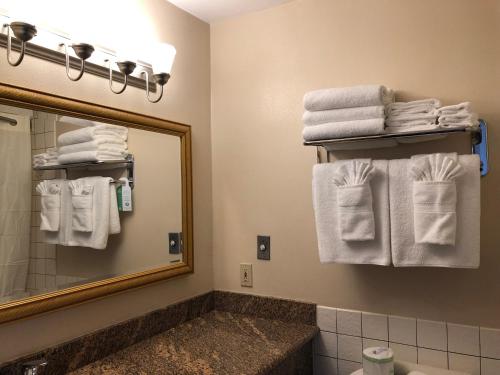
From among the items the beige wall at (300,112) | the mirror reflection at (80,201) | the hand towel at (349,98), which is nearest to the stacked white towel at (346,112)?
the hand towel at (349,98)

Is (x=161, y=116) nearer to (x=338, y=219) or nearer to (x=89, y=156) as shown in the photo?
(x=89, y=156)

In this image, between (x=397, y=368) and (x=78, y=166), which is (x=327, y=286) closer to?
(x=397, y=368)

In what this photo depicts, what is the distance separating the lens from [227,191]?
202 cm

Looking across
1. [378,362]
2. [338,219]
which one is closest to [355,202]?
[338,219]

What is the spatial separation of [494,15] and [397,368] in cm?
135

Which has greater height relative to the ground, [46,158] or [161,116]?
[161,116]

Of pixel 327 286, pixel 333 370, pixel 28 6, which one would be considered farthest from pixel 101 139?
pixel 333 370

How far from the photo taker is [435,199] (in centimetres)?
132

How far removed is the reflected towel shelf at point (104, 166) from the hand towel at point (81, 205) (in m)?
0.06

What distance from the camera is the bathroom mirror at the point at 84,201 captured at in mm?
1231

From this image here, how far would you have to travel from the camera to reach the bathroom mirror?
1.23 m

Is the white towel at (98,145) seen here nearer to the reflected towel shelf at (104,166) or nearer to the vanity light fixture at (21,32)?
the reflected towel shelf at (104,166)

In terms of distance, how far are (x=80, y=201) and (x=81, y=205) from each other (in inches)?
0.6

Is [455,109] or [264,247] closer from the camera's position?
[455,109]
